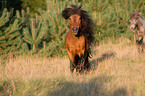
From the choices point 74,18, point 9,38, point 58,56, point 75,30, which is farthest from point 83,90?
point 9,38

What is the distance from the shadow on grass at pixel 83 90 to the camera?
156 inches

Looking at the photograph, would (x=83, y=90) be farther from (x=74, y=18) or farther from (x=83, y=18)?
(x=83, y=18)

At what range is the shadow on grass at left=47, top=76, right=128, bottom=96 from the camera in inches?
156

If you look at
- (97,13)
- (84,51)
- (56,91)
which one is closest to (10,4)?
(97,13)

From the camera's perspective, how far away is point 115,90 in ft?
13.6

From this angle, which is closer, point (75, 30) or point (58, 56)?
point (75, 30)

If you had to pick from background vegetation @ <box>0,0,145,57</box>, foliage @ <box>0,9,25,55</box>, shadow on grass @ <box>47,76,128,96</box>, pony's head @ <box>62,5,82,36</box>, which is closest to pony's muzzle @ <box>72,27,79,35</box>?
pony's head @ <box>62,5,82,36</box>

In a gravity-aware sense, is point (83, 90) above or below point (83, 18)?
below

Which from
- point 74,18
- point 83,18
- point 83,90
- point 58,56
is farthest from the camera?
point 58,56

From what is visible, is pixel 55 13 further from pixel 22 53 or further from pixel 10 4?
pixel 10 4

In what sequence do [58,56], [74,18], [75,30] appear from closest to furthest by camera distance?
[75,30] → [74,18] → [58,56]

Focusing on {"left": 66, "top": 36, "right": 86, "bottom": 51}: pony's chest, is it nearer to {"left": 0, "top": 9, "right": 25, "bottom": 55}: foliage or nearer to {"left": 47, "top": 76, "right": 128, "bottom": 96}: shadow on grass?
{"left": 47, "top": 76, "right": 128, "bottom": 96}: shadow on grass

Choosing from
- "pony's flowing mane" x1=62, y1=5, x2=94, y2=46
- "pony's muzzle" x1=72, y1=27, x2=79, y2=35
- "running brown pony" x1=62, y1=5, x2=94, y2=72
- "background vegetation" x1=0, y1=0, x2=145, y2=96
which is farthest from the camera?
"pony's flowing mane" x1=62, y1=5, x2=94, y2=46

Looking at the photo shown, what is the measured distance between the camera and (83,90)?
4.07 m
